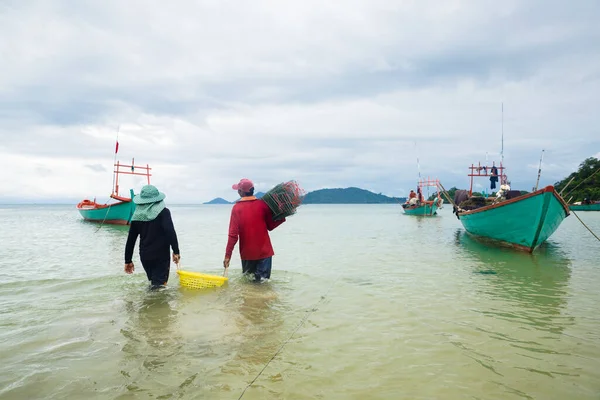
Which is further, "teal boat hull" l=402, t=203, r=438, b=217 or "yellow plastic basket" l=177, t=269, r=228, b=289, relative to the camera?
"teal boat hull" l=402, t=203, r=438, b=217

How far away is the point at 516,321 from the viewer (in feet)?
17.5

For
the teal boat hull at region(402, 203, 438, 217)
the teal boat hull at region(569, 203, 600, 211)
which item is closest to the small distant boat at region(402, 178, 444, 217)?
the teal boat hull at region(402, 203, 438, 217)

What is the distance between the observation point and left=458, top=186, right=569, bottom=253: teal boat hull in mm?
12844

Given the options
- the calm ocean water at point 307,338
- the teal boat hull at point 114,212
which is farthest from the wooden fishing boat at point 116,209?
the calm ocean water at point 307,338

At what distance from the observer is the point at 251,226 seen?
638 centimetres

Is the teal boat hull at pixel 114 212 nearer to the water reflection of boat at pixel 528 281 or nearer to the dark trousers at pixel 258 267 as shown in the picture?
the water reflection of boat at pixel 528 281

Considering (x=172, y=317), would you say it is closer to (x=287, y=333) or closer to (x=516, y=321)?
(x=287, y=333)

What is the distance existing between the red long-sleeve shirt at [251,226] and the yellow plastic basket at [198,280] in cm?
67

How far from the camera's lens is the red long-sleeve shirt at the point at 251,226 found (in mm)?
6359

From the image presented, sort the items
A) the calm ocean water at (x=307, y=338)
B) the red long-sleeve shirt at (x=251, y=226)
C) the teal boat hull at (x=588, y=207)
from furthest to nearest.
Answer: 1. the teal boat hull at (x=588, y=207)
2. the red long-sleeve shirt at (x=251, y=226)
3. the calm ocean water at (x=307, y=338)

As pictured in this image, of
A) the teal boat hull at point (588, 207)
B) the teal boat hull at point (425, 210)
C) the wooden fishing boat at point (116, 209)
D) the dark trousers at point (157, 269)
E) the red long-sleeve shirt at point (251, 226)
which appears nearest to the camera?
the dark trousers at point (157, 269)

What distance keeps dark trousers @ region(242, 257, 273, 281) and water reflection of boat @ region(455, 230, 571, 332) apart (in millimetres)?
3816

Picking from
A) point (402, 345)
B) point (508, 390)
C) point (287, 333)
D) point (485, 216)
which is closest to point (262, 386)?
point (287, 333)

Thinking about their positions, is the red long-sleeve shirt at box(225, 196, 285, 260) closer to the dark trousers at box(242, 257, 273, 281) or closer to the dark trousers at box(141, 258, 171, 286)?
the dark trousers at box(242, 257, 273, 281)
